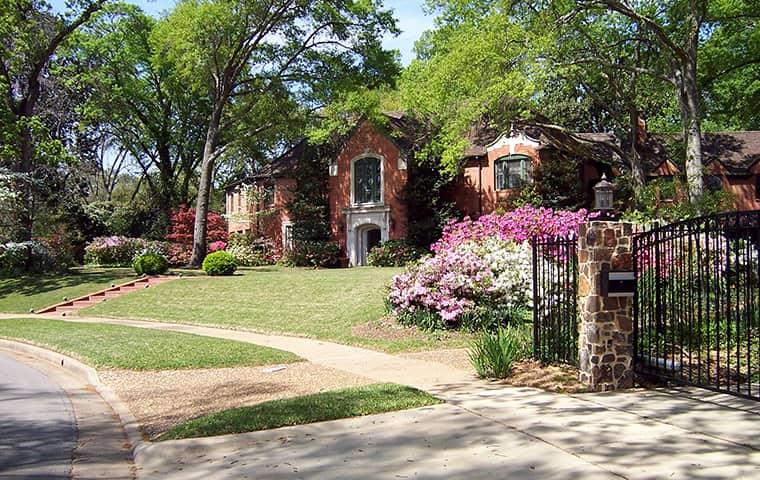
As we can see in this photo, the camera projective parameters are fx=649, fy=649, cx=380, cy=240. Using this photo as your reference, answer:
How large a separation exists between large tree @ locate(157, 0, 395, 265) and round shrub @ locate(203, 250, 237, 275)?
16.6 ft

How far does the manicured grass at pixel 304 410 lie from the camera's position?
6.86 metres

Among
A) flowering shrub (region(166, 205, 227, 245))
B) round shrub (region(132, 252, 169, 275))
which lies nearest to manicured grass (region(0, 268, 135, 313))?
round shrub (region(132, 252, 169, 275))

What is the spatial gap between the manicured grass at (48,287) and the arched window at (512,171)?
18.5m

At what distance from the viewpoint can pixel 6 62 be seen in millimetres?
30703

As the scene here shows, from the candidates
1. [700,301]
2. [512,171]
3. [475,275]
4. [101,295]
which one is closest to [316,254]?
[512,171]

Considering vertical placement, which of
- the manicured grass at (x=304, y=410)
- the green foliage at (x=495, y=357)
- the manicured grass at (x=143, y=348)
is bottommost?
the manicured grass at (x=143, y=348)

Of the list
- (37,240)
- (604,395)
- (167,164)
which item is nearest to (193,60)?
(37,240)

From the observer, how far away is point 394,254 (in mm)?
32156

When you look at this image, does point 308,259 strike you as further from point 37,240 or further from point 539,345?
point 539,345

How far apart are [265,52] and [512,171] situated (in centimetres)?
1415

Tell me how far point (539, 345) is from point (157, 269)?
74.3ft

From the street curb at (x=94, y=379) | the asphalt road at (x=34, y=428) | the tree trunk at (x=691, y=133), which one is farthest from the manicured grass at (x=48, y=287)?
the tree trunk at (x=691, y=133)

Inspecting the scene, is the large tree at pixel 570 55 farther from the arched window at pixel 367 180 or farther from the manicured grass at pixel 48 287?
the manicured grass at pixel 48 287

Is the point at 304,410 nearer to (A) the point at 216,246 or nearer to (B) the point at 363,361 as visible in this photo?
(B) the point at 363,361
